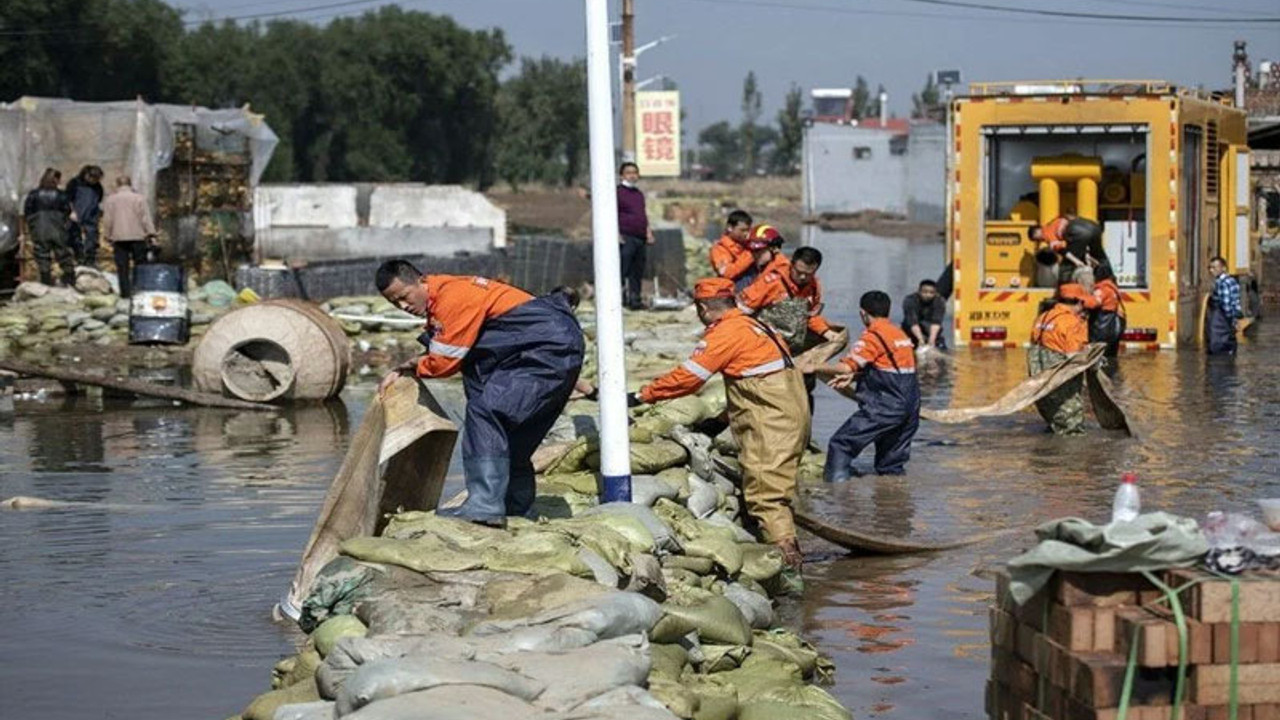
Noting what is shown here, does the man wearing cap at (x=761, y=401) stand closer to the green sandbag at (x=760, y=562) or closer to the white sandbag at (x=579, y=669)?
the green sandbag at (x=760, y=562)

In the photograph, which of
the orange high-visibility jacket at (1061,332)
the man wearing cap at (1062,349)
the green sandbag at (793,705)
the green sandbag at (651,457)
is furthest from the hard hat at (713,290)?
the orange high-visibility jacket at (1061,332)

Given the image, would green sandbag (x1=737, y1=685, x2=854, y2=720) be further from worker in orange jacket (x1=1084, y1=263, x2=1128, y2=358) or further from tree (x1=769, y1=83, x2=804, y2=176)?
tree (x1=769, y1=83, x2=804, y2=176)

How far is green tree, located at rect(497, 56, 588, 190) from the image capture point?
95375 millimetres

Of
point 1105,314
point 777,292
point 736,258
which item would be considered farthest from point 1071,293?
point 1105,314

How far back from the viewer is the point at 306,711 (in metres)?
6.23

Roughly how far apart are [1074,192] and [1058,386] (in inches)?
308

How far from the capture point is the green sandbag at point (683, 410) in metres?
12.3

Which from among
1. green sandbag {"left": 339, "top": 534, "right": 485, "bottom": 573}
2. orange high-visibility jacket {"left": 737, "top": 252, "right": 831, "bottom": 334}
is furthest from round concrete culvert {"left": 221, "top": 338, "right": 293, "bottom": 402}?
green sandbag {"left": 339, "top": 534, "right": 485, "bottom": 573}

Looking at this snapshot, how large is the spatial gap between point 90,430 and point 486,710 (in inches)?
447

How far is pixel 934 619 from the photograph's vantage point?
9250 millimetres

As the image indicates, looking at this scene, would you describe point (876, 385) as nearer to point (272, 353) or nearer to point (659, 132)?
point (272, 353)

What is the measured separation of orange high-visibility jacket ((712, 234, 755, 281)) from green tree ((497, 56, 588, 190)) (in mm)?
78219

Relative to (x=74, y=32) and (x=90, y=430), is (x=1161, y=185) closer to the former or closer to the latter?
A: (x=90, y=430)

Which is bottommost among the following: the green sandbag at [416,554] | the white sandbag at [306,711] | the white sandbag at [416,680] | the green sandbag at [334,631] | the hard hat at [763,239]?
the white sandbag at [306,711]
